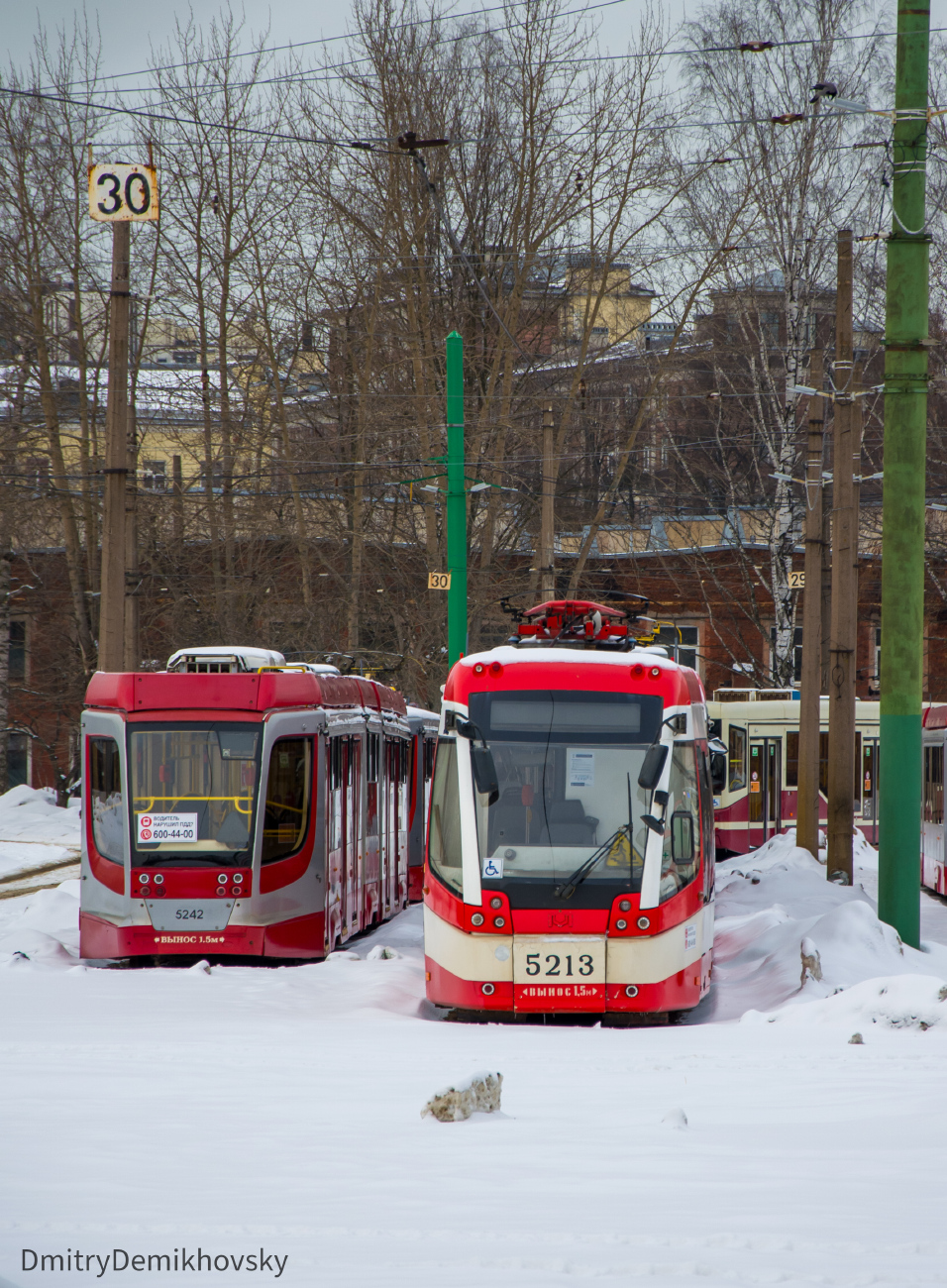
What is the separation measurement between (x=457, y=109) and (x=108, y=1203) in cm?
3037

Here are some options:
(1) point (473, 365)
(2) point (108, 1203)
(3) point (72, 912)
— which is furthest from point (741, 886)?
(1) point (473, 365)

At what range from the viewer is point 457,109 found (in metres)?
32.7

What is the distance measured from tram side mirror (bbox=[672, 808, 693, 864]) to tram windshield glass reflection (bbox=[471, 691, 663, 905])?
0.26m

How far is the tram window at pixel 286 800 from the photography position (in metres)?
13.9

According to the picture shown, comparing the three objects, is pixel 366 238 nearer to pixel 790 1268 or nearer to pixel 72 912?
pixel 72 912

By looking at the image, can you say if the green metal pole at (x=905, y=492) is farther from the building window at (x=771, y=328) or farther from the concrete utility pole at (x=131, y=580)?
the building window at (x=771, y=328)

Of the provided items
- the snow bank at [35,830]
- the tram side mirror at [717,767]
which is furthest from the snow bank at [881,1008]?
A: the snow bank at [35,830]

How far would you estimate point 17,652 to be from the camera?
43.1m

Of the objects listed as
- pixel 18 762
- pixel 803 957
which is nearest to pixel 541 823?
pixel 803 957

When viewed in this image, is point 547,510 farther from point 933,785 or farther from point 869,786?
point 933,785

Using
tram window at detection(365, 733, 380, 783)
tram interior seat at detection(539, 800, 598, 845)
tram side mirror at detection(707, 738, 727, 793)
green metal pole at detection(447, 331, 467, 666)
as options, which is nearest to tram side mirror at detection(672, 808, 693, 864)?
tram interior seat at detection(539, 800, 598, 845)

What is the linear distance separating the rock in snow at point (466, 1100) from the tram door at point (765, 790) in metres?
23.7

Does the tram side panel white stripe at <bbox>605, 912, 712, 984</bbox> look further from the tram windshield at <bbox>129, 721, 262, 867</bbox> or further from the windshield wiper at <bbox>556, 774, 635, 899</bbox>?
the tram windshield at <bbox>129, 721, 262, 867</bbox>

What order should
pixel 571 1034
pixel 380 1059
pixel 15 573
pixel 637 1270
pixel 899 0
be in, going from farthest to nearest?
1. pixel 15 573
2. pixel 899 0
3. pixel 571 1034
4. pixel 380 1059
5. pixel 637 1270
